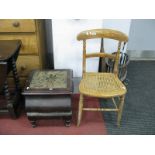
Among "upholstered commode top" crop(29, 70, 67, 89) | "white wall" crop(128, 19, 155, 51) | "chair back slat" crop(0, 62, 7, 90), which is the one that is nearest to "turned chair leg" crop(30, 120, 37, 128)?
"upholstered commode top" crop(29, 70, 67, 89)

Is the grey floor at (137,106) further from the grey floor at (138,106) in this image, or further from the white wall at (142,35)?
the white wall at (142,35)

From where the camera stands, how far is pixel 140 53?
306 centimetres

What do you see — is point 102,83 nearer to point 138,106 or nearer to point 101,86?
point 101,86

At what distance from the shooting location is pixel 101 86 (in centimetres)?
164

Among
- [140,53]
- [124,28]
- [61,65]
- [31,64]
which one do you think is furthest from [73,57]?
[140,53]

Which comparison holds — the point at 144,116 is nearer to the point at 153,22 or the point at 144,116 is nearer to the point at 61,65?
the point at 61,65

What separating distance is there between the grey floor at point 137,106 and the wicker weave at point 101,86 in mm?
423

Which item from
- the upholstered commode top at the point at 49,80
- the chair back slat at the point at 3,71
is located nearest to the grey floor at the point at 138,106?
the upholstered commode top at the point at 49,80

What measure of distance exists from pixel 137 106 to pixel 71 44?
992 mm

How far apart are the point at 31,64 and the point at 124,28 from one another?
1273 mm

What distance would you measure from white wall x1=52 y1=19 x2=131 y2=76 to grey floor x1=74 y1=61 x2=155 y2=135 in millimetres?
232

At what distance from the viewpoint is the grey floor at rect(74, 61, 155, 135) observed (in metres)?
1.79

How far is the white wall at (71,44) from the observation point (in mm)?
1842
